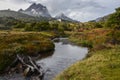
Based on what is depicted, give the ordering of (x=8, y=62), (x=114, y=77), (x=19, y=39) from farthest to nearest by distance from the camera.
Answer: (x=19, y=39) < (x=8, y=62) < (x=114, y=77)

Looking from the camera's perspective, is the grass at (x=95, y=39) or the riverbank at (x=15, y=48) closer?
the riverbank at (x=15, y=48)

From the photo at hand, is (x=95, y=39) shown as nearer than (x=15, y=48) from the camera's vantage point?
No

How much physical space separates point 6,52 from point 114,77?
29.5m

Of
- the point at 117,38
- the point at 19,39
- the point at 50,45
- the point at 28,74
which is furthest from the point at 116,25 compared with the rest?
the point at 28,74

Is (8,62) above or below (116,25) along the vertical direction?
below

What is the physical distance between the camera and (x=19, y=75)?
40.8m

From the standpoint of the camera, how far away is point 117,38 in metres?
73.2

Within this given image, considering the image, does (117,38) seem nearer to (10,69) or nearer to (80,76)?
(10,69)

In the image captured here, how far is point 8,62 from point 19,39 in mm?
24329

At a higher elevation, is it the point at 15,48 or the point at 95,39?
the point at 15,48

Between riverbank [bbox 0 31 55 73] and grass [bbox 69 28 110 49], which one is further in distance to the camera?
grass [bbox 69 28 110 49]

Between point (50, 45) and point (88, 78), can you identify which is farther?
point (50, 45)

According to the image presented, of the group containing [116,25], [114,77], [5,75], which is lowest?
[5,75]

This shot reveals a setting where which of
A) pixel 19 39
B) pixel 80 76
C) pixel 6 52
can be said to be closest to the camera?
pixel 80 76
